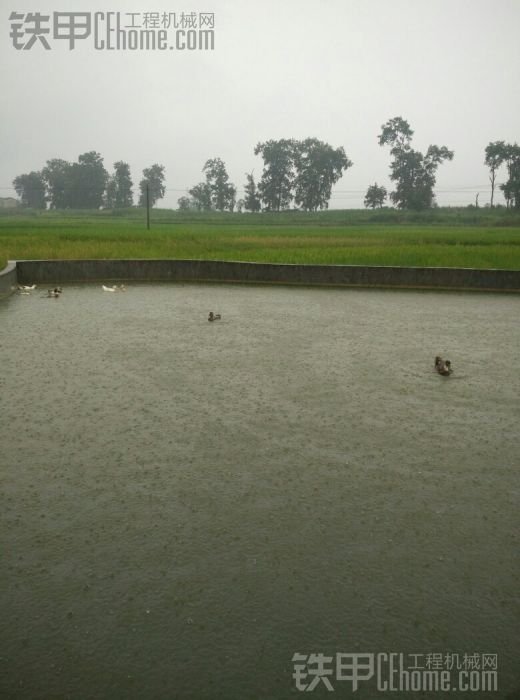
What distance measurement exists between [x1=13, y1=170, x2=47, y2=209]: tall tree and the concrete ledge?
10997cm

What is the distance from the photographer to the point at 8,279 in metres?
13.2

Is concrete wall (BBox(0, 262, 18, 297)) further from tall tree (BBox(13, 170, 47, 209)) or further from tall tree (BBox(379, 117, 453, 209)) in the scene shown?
tall tree (BBox(13, 170, 47, 209))

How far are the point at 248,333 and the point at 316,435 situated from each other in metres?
4.41

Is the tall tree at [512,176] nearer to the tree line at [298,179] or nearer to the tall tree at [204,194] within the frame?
the tree line at [298,179]

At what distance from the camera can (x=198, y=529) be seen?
11.2 ft

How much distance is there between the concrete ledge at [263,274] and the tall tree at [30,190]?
110 meters

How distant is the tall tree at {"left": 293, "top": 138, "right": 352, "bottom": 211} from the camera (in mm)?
72750

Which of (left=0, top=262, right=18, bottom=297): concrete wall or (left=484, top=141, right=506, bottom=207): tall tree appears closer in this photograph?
(left=0, top=262, right=18, bottom=297): concrete wall

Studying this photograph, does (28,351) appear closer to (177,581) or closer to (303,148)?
(177,581)

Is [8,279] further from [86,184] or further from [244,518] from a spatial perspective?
[86,184]

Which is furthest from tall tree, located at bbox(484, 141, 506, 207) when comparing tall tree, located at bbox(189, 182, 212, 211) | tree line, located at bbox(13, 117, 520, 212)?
tall tree, located at bbox(189, 182, 212, 211)
